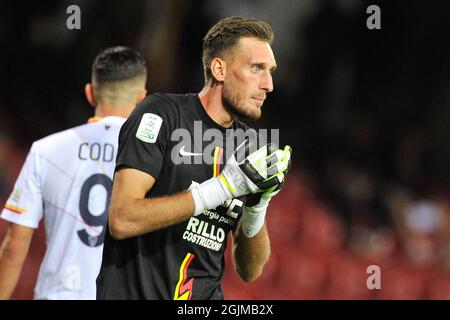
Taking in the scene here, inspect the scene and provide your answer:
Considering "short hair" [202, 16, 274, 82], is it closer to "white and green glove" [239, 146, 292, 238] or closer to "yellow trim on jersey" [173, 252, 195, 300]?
"white and green glove" [239, 146, 292, 238]

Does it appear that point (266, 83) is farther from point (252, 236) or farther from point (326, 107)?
point (326, 107)

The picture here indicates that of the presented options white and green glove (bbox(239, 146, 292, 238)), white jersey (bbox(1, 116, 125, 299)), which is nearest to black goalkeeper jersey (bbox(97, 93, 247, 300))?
white and green glove (bbox(239, 146, 292, 238))

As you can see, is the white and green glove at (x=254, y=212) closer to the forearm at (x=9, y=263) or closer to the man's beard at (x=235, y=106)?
the man's beard at (x=235, y=106)

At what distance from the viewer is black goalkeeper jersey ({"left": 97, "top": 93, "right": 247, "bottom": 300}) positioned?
352 cm

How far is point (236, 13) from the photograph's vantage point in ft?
32.2

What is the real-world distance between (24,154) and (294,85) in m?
3.44

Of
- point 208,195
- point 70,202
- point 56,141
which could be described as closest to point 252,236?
point 208,195

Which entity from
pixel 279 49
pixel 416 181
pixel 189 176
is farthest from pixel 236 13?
pixel 189 176

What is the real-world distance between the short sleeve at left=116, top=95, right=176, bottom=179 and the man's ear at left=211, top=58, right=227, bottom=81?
0.32m

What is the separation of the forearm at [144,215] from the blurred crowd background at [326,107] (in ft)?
15.6

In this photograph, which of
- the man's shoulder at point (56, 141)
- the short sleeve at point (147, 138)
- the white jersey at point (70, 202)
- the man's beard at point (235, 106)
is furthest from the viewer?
the man's shoulder at point (56, 141)

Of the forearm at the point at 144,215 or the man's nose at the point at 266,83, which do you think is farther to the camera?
the man's nose at the point at 266,83

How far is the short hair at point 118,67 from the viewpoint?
4602mm

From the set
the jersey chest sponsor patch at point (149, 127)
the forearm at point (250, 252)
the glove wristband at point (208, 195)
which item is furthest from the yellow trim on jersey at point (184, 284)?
the jersey chest sponsor patch at point (149, 127)
